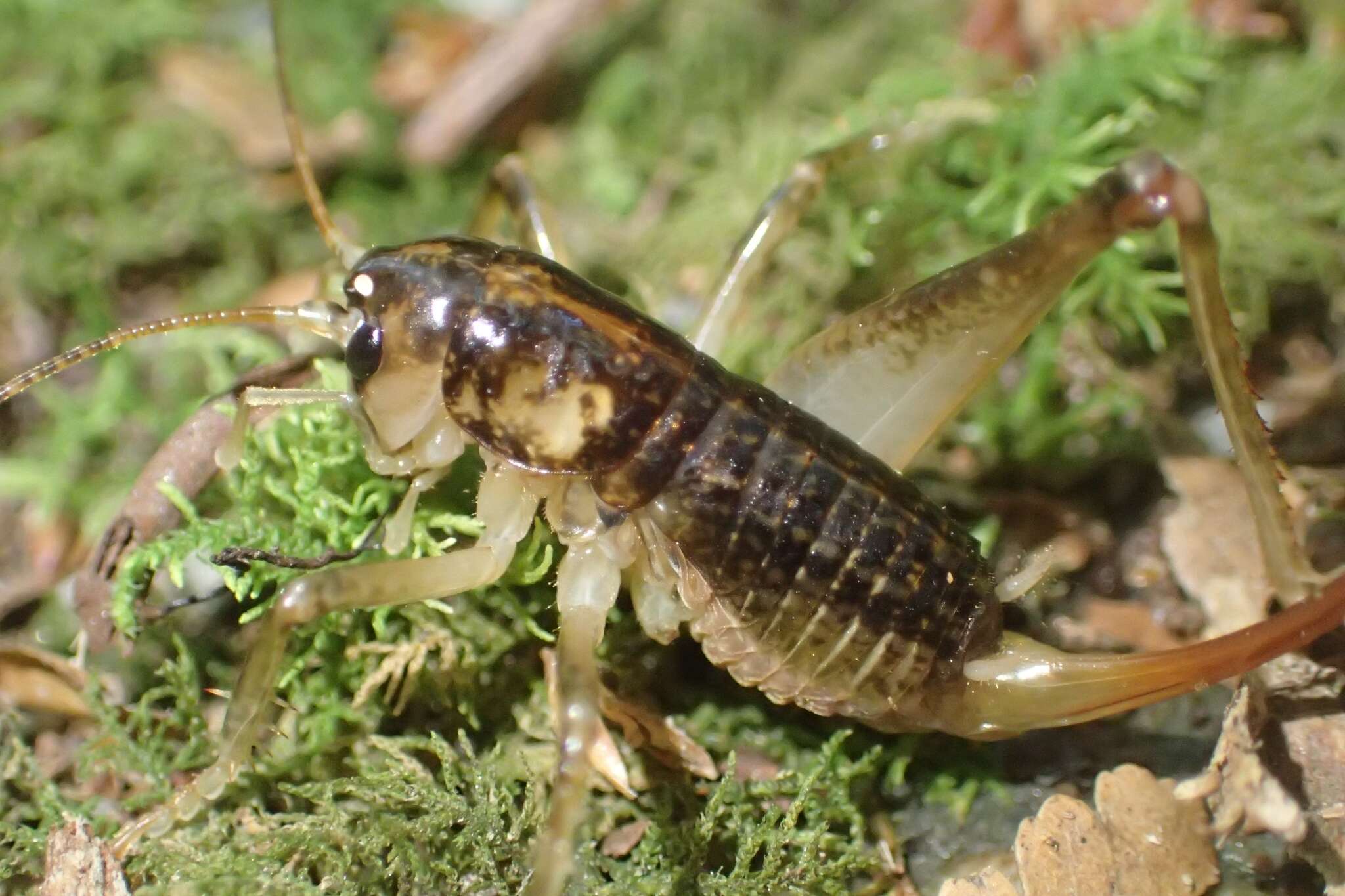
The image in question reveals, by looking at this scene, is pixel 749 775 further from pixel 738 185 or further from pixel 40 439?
pixel 40 439

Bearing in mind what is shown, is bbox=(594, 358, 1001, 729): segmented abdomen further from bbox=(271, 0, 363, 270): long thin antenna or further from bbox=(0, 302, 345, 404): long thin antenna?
bbox=(271, 0, 363, 270): long thin antenna

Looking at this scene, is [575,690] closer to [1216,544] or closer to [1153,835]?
[1153,835]

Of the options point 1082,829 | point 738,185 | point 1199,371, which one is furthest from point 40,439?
point 1199,371

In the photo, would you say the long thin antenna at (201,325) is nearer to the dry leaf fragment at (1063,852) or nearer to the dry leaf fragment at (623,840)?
the dry leaf fragment at (623,840)

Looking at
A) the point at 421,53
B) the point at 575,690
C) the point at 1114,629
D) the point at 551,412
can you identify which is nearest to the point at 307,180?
the point at 551,412

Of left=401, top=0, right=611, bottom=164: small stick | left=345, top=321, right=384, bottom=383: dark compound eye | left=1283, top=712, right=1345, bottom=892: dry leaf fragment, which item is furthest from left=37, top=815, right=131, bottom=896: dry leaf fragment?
left=401, top=0, right=611, bottom=164: small stick

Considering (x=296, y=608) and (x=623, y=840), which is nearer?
(x=296, y=608)
